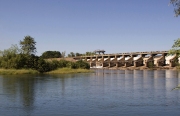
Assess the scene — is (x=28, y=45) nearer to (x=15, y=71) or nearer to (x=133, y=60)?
(x=15, y=71)

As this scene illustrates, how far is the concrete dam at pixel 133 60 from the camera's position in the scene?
121 metres

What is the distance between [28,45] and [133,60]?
68.2m

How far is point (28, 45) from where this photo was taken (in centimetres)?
7838

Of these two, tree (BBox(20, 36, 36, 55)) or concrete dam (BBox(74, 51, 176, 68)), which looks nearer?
tree (BBox(20, 36, 36, 55))

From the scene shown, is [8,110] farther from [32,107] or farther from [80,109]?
[80,109]

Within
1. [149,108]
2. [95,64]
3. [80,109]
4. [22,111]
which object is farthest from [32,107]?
[95,64]

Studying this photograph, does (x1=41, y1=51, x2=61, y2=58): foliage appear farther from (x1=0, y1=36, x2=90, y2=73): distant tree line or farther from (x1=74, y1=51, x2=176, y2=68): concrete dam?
(x1=0, y1=36, x2=90, y2=73): distant tree line

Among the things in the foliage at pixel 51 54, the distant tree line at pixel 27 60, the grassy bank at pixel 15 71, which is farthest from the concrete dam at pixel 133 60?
the grassy bank at pixel 15 71

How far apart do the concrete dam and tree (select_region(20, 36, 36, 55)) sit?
6036 cm

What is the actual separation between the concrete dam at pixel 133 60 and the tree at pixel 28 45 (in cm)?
6036

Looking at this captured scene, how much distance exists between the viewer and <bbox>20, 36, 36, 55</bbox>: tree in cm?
7731

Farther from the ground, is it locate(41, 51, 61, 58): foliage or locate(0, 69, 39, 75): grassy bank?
locate(41, 51, 61, 58): foliage

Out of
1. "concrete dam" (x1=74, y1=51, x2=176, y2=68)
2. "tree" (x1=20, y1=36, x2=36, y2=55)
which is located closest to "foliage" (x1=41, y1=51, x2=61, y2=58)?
"concrete dam" (x1=74, y1=51, x2=176, y2=68)

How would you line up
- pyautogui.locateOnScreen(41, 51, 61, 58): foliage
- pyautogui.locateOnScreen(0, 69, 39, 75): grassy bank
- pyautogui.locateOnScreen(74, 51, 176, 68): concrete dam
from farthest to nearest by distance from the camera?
pyautogui.locateOnScreen(41, 51, 61, 58): foliage → pyautogui.locateOnScreen(74, 51, 176, 68): concrete dam → pyautogui.locateOnScreen(0, 69, 39, 75): grassy bank
